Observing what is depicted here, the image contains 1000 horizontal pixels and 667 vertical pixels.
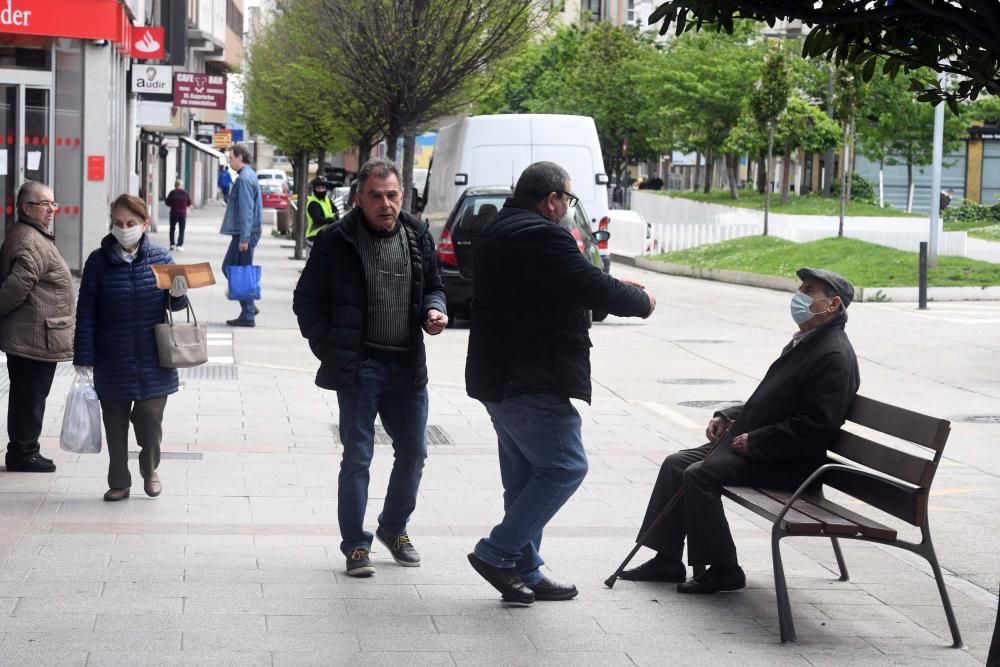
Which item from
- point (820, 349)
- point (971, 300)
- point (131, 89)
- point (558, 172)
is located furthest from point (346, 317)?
point (131, 89)

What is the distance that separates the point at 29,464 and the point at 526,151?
48.9ft

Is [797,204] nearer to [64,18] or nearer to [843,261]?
[843,261]

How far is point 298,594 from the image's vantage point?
6262 millimetres

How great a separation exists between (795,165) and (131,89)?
172 ft

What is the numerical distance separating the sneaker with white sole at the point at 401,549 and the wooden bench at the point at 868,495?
139 cm

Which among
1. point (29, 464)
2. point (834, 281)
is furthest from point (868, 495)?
point (29, 464)

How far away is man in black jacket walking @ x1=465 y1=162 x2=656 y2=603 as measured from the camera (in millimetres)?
5945

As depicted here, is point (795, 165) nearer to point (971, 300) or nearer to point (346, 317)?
point (971, 300)

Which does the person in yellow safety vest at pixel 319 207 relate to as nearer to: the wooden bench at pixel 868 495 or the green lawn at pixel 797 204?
the wooden bench at pixel 868 495

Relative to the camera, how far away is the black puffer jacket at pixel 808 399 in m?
6.36

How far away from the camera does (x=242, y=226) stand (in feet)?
56.9

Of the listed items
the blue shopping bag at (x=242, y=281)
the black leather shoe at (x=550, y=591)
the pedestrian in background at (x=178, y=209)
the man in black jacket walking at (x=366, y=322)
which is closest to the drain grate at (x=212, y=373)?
the blue shopping bag at (x=242, y=281)

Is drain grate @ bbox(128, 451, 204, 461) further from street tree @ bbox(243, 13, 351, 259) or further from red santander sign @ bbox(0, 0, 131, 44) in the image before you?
street tree @ bbox(243, 13, 351, 259)

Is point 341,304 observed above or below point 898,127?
below
